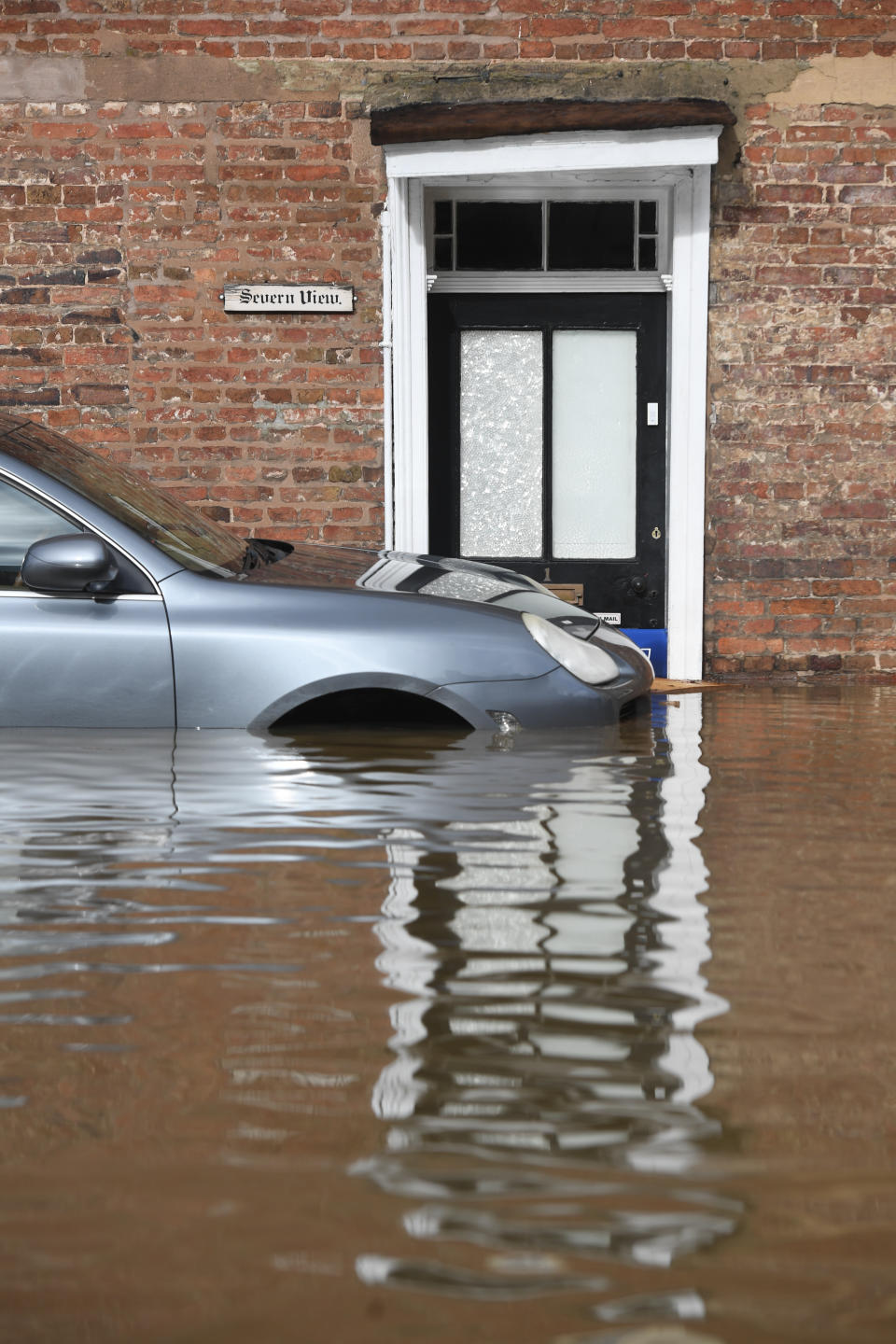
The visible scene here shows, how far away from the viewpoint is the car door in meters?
4.29

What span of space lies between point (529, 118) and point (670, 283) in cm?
116

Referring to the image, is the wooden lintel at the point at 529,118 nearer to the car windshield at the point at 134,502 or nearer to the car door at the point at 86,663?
the car windshield at the point at 134,502

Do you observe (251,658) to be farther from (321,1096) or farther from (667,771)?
(321,1096)

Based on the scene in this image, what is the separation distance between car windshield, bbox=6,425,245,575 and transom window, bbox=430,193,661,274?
3.64 metres

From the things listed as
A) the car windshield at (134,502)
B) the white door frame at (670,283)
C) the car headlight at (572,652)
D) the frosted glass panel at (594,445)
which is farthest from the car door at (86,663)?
the frosted glass panel at (594,445)

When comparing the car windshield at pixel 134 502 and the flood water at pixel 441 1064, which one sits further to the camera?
the car windshield at pixel 134 502

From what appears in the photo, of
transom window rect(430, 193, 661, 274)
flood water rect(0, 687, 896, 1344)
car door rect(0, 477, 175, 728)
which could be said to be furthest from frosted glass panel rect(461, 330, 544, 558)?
flood water rect(0, 687, 896, 1344)

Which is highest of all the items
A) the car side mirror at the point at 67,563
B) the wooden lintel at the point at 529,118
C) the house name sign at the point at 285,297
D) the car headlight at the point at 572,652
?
the wooden lintel at the point at 529,118

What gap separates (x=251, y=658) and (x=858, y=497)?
483 cm

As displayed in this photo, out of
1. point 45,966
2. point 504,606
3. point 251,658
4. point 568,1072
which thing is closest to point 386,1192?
point 568,1072

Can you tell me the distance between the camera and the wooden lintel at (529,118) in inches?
303

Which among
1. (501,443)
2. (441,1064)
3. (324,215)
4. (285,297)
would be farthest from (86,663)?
(501,443)

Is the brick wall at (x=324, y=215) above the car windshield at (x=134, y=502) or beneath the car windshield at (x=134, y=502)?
above

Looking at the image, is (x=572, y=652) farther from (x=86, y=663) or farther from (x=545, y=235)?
(x=545, y=235)
